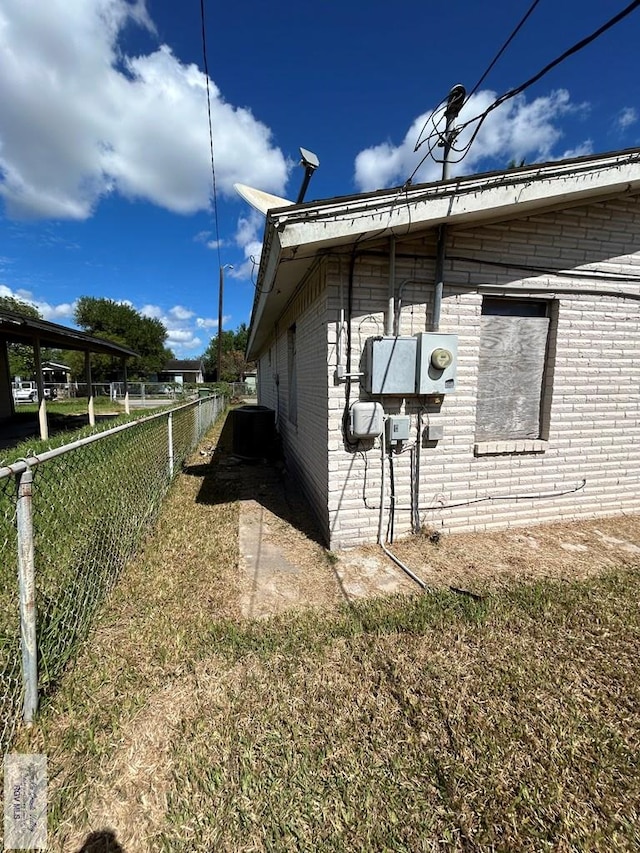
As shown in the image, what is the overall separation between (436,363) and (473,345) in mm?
637

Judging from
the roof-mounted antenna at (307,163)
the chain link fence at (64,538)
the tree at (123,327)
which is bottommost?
the chain link fence at (64,538)

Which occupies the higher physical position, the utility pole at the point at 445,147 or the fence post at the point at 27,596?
the utility pole at the point at 445,147

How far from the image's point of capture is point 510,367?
418 centimetres

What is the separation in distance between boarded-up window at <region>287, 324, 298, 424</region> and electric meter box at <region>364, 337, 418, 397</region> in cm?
277

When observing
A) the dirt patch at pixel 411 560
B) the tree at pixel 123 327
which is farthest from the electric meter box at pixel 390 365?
the tree at pixel 123 327

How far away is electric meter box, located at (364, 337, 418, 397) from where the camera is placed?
356cm

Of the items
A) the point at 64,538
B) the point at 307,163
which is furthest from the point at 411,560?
the point at 307,163

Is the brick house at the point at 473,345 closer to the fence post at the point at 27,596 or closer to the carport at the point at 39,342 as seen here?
the fence post at the point at 27,596

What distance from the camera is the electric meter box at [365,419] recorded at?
143 inches

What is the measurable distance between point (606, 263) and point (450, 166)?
200 cm

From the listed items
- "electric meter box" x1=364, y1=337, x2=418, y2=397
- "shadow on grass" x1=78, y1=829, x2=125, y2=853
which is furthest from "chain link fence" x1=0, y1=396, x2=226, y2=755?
"electric meter box" x1=364, y1=337, x2=418, y2=397

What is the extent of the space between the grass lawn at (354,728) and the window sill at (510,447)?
1.55 meters

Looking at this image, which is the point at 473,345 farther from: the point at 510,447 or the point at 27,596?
the point at 27,596

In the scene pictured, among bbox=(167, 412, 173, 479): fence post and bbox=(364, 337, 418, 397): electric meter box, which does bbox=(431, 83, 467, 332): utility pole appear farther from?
bbox=(167, 412, 173, 479): fence post
